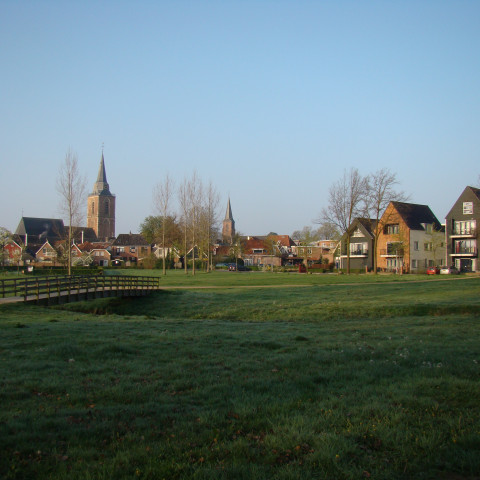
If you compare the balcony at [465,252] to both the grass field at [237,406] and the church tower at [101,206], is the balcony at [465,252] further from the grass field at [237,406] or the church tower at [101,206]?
the church tower at [101,206]

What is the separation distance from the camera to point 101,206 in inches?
6412

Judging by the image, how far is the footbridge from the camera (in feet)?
74.7

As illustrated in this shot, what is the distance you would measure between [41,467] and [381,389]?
5047 mm

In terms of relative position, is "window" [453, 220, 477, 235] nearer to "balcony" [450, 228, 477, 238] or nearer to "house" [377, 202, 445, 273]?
"balcony" [450, 228, 477, 238]

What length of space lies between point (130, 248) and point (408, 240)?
7487 centimetres

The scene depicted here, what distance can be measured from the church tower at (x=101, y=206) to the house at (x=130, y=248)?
45868mm

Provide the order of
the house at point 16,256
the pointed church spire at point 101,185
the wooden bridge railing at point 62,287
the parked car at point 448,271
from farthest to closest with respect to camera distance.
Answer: the pointed church spire at point 101,185
the house at point 16,256
the parked car at point 448,271
the wooden bridge railing at point 62,287

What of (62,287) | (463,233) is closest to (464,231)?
(463,233)

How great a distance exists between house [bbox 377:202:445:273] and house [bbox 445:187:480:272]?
2.80 metres

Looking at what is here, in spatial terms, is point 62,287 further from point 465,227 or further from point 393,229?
point 465,227

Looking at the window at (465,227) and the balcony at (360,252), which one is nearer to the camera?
the window at (465,227)

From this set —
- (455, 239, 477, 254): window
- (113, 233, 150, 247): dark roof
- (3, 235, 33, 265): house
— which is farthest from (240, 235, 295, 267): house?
(3, 235, 33, 265): house

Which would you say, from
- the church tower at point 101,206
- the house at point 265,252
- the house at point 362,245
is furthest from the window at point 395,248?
the church tower at point 101,206

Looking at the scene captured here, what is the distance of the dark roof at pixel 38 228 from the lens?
4897 inches
